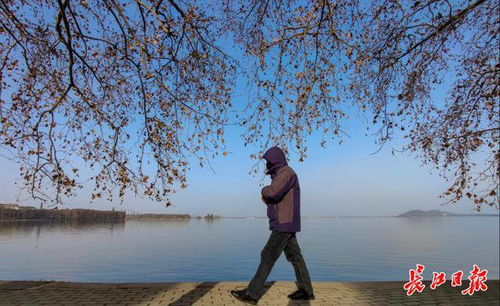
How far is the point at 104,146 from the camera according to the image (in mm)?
7676

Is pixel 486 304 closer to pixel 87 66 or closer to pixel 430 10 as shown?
pixel 430 10

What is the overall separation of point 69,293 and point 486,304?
23.9ft

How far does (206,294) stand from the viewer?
606cm

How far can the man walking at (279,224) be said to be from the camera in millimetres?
5418

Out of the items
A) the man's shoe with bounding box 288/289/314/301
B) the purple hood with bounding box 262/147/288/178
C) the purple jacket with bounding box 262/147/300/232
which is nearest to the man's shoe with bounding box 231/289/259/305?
the man's shoe with bounding box 288/289/314/301

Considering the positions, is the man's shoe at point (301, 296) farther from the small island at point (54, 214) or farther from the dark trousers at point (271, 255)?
the small island at point (54, 214)

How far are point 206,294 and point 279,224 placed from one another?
1.92m

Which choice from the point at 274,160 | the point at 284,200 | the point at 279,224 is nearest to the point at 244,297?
the point at 279,224

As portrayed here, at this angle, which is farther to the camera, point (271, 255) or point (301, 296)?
point (301, 296)

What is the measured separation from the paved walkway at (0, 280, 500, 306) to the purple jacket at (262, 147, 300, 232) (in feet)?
4.28

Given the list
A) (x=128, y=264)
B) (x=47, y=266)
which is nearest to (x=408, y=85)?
(x=128, y=264)

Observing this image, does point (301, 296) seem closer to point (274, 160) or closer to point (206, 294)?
point (206, 294)

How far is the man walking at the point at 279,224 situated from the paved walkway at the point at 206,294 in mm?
451

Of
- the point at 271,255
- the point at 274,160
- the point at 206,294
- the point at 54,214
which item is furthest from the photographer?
the point at 54,214
